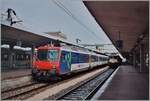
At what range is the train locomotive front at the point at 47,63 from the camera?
1897cm

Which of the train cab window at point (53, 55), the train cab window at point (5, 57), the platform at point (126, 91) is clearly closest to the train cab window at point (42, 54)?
the train cab window at point (53, 55)

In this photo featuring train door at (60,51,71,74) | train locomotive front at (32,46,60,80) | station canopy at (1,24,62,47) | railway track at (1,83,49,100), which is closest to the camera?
railway track at (1,83,49,100)

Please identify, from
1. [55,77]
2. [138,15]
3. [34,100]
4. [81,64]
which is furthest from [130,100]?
[81,64]

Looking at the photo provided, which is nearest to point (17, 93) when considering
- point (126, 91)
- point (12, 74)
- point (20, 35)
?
point (126, 91)

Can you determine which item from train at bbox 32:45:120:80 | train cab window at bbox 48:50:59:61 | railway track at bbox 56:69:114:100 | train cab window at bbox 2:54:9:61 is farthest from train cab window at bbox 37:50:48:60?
train cab window at bbox 2:54:9:61

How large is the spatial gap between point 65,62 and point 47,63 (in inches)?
53.9

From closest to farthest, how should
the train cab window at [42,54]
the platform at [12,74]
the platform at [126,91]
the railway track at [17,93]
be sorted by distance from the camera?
the platform at [126,91] → the railway track at [17,93] → the train cab window at [42,54] → the platform at [12,74]

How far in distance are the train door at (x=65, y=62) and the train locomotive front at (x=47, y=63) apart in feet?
1.37

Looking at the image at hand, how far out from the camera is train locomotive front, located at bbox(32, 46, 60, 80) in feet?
62.2

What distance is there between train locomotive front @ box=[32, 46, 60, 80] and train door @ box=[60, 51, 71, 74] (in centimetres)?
42

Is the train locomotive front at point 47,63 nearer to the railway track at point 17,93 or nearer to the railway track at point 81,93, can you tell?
the railway track at point 81,93

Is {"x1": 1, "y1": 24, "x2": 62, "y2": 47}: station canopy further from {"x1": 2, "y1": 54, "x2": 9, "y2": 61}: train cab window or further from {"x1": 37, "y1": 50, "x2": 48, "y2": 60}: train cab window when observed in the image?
{"x1": 2, "y1": 54, "x2": 9, "y2": 61}: train cab window

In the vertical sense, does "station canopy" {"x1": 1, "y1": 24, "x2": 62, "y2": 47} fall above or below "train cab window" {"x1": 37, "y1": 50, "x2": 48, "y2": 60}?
above

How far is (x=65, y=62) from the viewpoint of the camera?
20188mm
